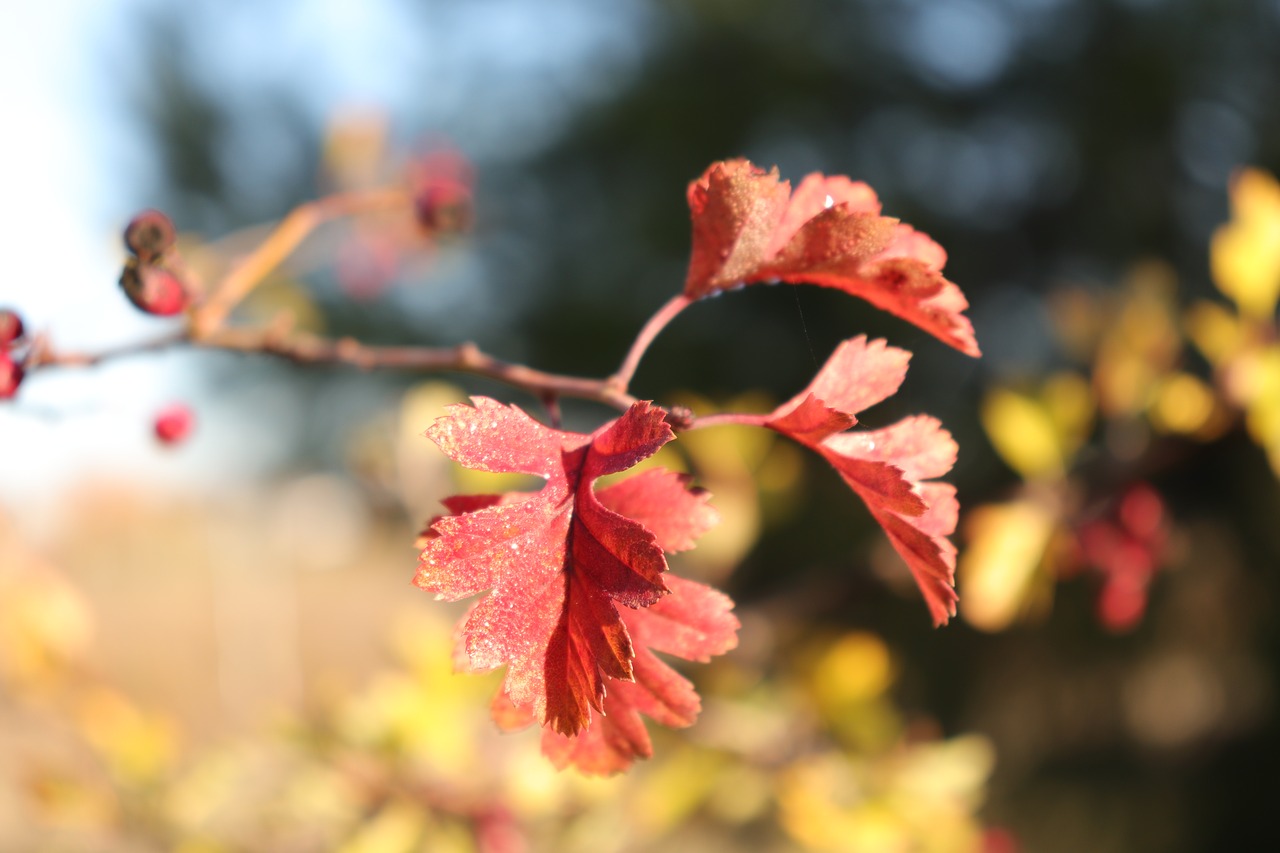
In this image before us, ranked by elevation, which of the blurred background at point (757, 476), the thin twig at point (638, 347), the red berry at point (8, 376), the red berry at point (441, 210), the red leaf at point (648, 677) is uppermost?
the thin twig at point (638, 347)

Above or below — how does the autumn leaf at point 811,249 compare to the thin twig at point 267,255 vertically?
above

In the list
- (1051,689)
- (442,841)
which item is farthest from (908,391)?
(442,841)

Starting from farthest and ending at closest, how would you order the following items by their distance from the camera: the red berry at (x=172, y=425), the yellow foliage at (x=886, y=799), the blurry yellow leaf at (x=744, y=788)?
the blurry yellow leaf at (x=744, y=788)
the yellow foliage at (x=886, y=799)
the red berry at (x=172, y=425)

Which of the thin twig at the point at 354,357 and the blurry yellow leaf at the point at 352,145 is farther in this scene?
the blurry yellow leaf at the point at 352,145

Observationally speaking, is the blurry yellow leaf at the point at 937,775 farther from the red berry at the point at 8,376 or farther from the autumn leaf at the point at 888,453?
the red berry at the point at 8,376

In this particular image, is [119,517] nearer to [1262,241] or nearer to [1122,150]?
[1122,150]

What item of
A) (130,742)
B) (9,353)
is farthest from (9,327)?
(130,742)

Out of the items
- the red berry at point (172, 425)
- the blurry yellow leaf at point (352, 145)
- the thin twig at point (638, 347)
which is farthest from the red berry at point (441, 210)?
the blurry yellow leaf at point (352, 145)

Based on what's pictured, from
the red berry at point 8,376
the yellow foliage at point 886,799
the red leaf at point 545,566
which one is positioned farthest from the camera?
the yellow foliage at point 886,799
